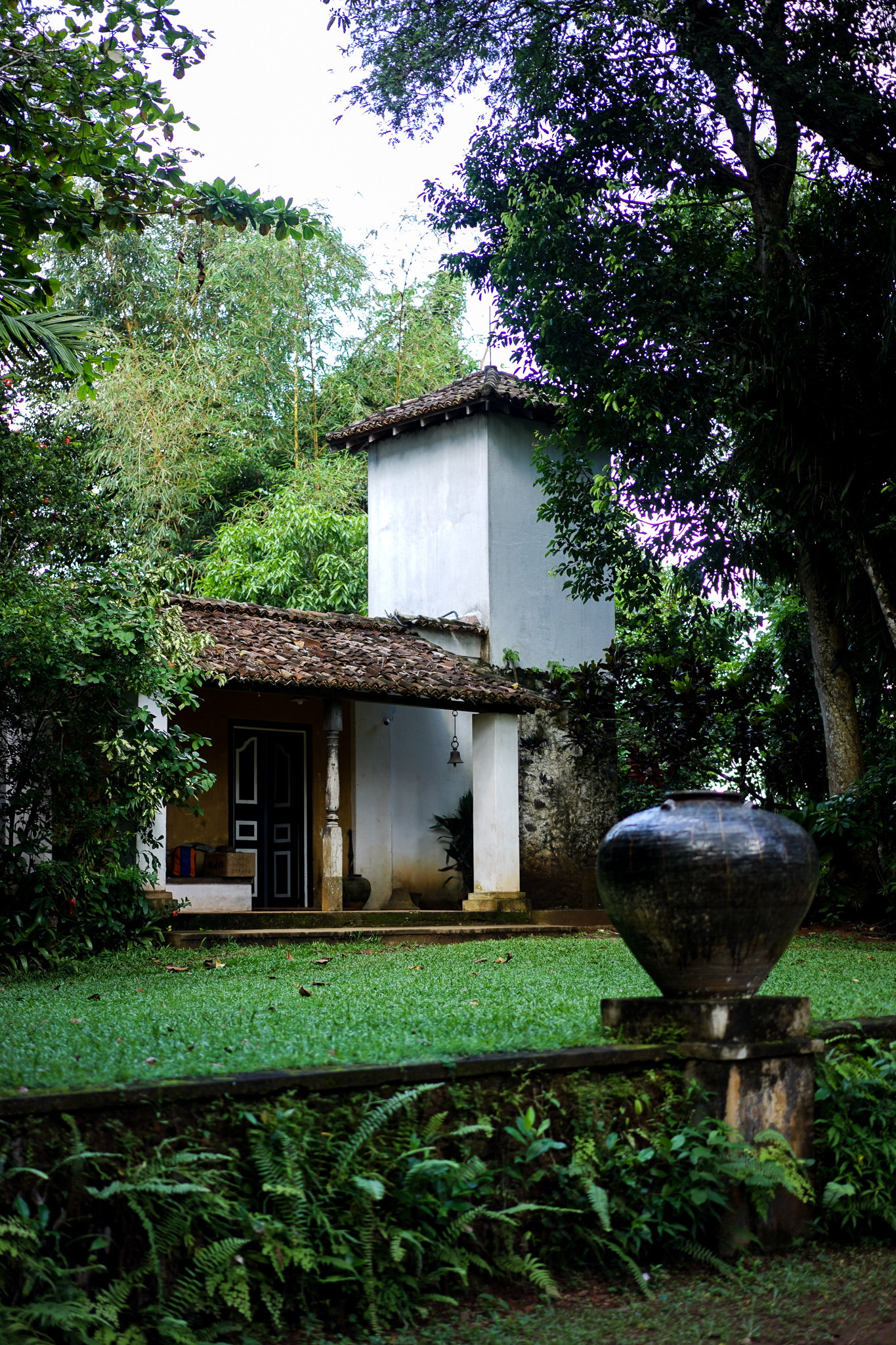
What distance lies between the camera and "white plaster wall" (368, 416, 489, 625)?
15594 millimetres

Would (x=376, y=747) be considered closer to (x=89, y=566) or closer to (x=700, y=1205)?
(x=89, y=566)

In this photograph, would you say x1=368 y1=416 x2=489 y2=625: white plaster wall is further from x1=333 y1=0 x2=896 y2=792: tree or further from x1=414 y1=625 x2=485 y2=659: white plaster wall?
x1=333 y1=0 x2=896 y2=792: tree

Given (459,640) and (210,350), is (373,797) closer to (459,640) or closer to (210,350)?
(459,640)

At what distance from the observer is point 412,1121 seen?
3688 mm

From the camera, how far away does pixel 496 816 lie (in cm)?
1380

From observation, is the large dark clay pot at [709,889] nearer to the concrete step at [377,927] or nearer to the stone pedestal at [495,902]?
the concrete step at [377,927]

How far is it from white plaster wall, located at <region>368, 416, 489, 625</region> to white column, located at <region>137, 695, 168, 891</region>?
5.43m

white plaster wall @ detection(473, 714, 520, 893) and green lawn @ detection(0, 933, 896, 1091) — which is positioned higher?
white plaster wall @ detection(473, 714, 520, 893)

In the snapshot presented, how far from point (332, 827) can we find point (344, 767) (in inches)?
80.5

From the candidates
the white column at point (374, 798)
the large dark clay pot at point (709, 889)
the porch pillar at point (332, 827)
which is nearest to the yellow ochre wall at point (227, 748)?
the white column at point (374, 798)

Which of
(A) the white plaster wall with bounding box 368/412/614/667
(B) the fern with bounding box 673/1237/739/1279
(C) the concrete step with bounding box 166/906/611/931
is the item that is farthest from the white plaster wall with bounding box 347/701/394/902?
(B) the fern with bounding box 673/1237/739/1279

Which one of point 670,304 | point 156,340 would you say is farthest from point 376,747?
point 156,340

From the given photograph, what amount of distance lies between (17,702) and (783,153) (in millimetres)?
8828

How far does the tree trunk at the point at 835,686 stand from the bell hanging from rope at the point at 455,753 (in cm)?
479
